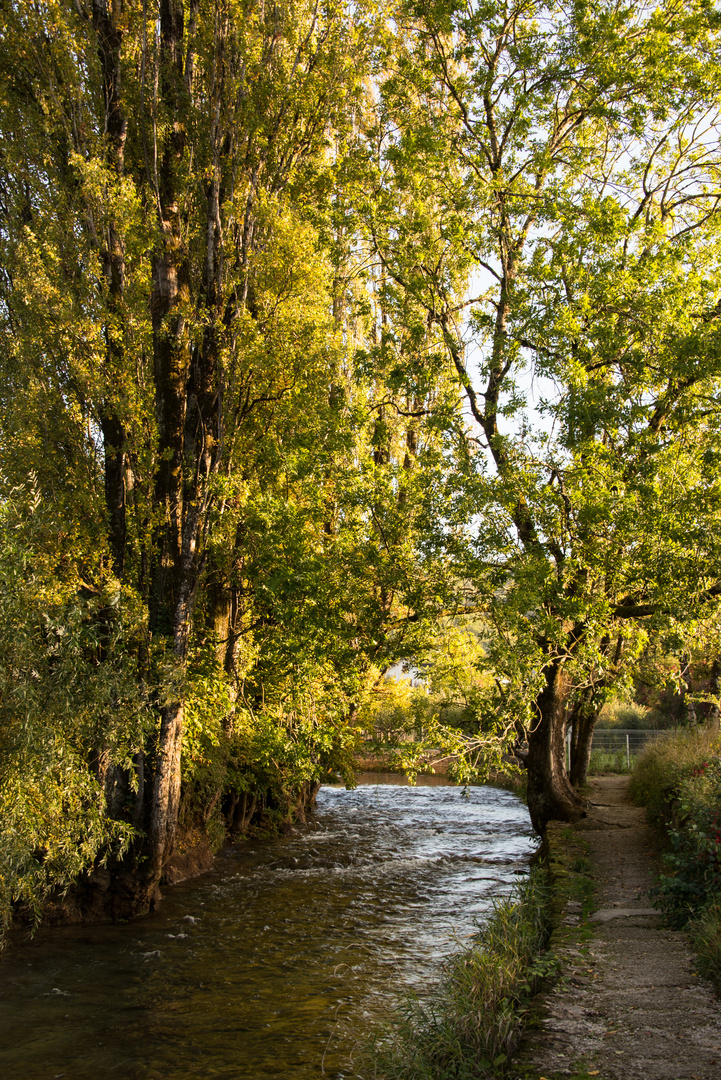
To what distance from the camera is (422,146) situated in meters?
11.1

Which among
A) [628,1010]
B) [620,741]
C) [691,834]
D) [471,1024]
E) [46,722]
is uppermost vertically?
[46,722]

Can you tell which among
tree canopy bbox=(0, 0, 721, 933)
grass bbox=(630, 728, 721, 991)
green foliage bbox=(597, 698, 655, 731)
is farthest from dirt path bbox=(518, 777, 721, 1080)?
green foliage bbox=(597, 698, 655, 731)

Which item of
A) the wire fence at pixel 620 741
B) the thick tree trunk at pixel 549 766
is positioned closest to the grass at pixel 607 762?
the wire fence at pixel 620 741

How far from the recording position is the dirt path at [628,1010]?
4.25m

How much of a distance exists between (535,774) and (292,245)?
906 cm

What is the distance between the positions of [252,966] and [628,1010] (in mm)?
4779

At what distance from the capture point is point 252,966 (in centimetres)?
845

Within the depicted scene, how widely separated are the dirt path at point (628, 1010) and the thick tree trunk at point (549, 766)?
14.4ft

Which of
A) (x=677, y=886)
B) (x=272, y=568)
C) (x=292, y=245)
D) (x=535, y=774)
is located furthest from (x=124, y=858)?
(x=292, y=245)

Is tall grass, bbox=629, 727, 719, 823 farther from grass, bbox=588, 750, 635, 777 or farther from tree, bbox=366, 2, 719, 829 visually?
grass, bbox=588, 750, 635, 777

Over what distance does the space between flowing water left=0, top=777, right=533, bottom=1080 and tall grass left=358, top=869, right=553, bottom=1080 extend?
84 centimetres

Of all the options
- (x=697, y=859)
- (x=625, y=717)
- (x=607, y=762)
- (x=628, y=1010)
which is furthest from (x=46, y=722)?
(x=625, y=717)

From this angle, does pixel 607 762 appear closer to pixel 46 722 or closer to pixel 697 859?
pixel 697 859

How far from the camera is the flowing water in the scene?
20.7 feet
